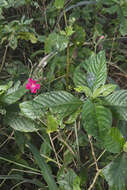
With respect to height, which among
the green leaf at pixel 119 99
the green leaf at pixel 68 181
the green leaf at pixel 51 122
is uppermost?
the green leaf at pixel 119 99

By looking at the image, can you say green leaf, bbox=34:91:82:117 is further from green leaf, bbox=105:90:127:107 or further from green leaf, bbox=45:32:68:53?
green leaf, bbox=45:32:68:53

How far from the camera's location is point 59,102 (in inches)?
28.8

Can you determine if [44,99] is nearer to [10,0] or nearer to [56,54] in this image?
[56,54]

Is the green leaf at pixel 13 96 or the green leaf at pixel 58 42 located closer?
the green leaf at pixel 13 96

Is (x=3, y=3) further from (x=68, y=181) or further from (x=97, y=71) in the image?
(x=68, y=181)

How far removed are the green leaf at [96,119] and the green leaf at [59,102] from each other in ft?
0.13

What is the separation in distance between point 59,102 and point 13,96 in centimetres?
20

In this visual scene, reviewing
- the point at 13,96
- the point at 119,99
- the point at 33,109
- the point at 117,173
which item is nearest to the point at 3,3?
the point at 13,96

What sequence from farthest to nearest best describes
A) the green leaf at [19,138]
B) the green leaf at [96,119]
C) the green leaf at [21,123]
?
the green leaf at [19,138], the green leaf at [21,123], the green leaf at [96,119]

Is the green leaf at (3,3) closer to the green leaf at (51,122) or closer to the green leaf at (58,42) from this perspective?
the green leaf at (58,42)

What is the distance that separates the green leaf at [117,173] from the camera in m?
0.74

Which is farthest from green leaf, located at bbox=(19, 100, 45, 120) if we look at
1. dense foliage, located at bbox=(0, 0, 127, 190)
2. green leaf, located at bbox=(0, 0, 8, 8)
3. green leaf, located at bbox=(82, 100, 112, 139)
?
green leaf, located at bbox=(0, 0, 8, 8)

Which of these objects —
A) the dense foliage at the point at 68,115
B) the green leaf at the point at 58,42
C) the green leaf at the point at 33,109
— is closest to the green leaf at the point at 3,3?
the dense foliage at the point at 68,115

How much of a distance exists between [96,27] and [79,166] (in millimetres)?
856
